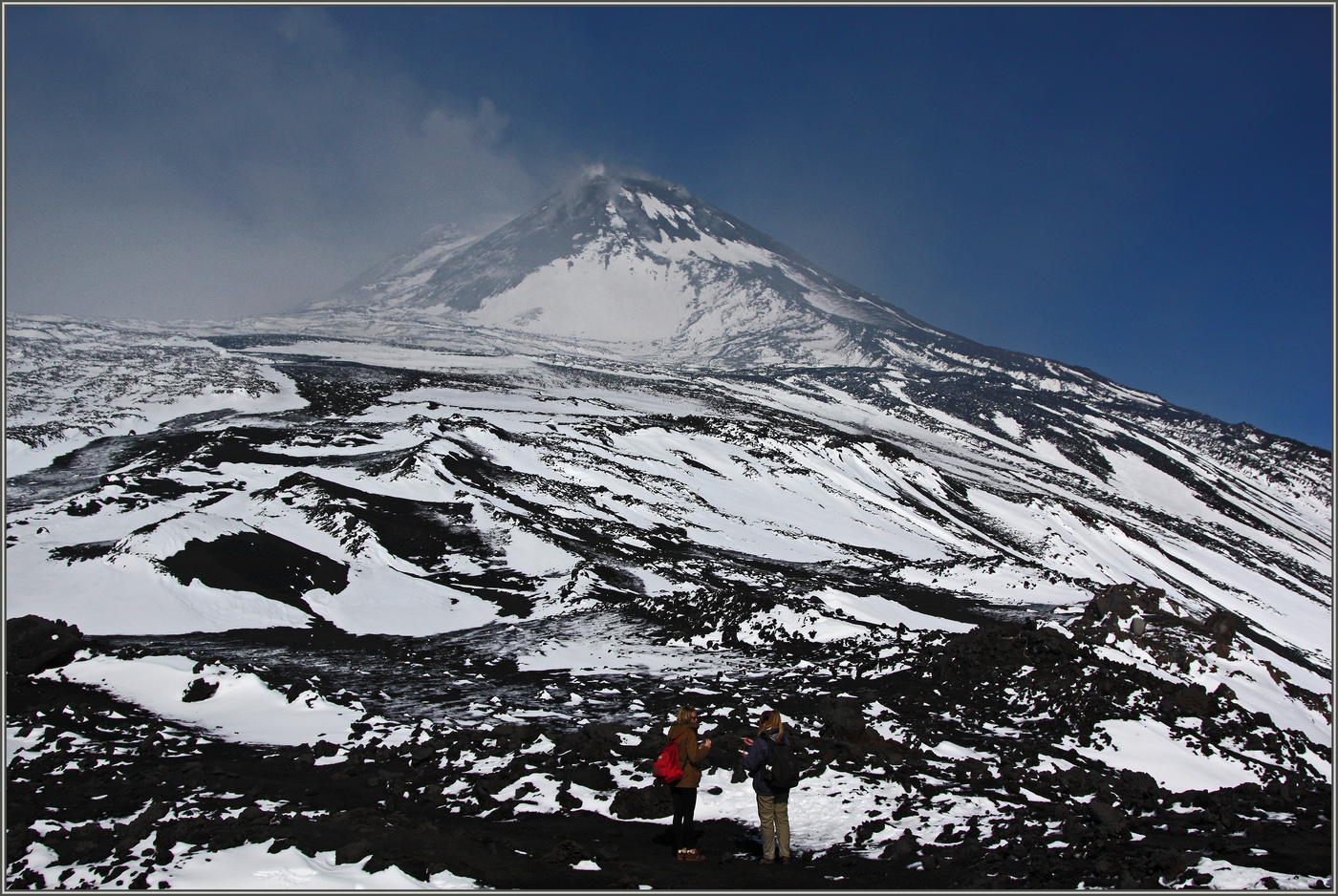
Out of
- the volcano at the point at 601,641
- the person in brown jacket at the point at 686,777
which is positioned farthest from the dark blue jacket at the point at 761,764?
the volcano at the point at 601,641

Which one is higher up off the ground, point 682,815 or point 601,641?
point 601,641

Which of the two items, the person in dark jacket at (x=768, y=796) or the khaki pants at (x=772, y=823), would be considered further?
the khaki pants at (x=772, y=823)

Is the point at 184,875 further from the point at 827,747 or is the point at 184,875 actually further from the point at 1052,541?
the point at 1052,541

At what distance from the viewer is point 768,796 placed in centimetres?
804

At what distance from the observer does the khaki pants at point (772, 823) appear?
321 inches

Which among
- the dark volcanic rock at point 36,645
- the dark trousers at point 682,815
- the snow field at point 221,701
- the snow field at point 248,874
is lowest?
the snow field at point 248,874

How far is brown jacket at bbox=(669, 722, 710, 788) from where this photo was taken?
26.2ft

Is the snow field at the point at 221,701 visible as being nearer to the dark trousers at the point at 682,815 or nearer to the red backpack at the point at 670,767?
the dark trousers at the point at 682,815

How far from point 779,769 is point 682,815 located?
1569 mm

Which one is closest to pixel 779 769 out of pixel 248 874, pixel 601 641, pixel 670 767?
pixel 670 767

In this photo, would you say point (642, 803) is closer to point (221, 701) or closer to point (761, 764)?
point (761, 764)

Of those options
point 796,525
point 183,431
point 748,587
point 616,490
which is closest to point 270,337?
point 183,431

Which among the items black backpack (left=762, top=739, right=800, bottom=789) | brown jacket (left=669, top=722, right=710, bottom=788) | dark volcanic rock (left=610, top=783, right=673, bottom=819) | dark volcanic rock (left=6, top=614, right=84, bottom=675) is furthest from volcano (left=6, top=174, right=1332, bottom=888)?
black backpack (left=762, top=739, right=800, bottom=789)

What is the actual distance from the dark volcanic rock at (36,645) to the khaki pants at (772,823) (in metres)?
17.0
